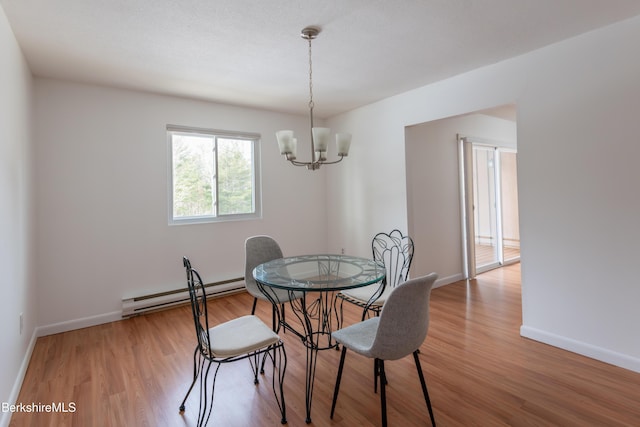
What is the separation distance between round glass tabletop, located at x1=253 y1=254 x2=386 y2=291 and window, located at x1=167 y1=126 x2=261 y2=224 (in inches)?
74.9

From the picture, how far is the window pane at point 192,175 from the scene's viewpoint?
3.85 m

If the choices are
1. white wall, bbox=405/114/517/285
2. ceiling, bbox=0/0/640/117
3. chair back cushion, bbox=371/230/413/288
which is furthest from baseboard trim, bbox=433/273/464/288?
ceiling, bbox=0/0/640/117

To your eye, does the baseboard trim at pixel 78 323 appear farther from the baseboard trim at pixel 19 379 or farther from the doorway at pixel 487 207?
the doorway at pixel 487 207

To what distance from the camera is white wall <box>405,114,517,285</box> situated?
3.97 m

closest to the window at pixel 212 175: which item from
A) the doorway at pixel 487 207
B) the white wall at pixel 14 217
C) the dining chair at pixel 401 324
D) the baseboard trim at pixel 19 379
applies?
the white wall at pixel 14 217

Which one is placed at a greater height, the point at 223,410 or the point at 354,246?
the point at 354,246

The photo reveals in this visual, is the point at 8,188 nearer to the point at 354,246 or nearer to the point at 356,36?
the point at 356,36

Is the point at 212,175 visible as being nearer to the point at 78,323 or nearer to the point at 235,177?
the point at 235,177

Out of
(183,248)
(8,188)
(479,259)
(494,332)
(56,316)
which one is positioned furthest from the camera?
(479,259)

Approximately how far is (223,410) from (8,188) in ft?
6.57

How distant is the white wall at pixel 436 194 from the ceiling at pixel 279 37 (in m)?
1.01

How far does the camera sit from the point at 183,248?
3.81 m

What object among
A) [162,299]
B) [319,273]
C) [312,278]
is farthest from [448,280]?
[162,299]

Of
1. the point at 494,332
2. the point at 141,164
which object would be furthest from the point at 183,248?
the point at 494,332
